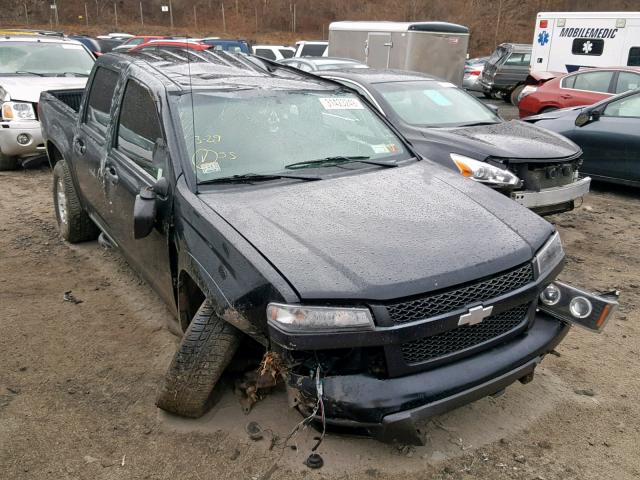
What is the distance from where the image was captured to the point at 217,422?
2957mm

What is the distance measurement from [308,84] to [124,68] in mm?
1302

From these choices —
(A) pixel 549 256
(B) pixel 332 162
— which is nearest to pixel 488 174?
Result: (B) pixel 332 162

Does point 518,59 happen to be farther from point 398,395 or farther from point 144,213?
point 398,395

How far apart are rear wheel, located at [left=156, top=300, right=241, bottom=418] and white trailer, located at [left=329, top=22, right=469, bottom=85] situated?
1102cm

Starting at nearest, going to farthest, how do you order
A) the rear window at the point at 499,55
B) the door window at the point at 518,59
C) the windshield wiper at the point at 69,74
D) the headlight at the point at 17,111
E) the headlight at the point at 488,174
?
the headlight at the point at 488,174
the headlight at the point at 17,111
the windshield wiper at the point at 69,74
the door window at the point at 518,59
the rear window at the point at 499,55

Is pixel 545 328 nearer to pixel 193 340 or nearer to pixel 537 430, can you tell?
pixel 537 430

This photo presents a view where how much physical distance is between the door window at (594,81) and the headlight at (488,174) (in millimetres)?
5894

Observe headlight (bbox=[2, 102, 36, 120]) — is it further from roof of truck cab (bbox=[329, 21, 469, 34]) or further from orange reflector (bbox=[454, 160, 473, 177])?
roof of truck cab (bbox=[329, 21, 469, 34])

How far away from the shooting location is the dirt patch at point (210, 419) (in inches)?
105

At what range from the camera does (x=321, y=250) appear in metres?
2.48

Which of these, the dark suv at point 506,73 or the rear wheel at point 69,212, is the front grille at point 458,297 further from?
the dark suv at point 506,73

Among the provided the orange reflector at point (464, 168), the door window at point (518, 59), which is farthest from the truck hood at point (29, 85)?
the door window at point (518, 59)

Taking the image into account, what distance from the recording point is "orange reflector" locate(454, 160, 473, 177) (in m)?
5.22

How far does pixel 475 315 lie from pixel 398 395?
0.47 metres
